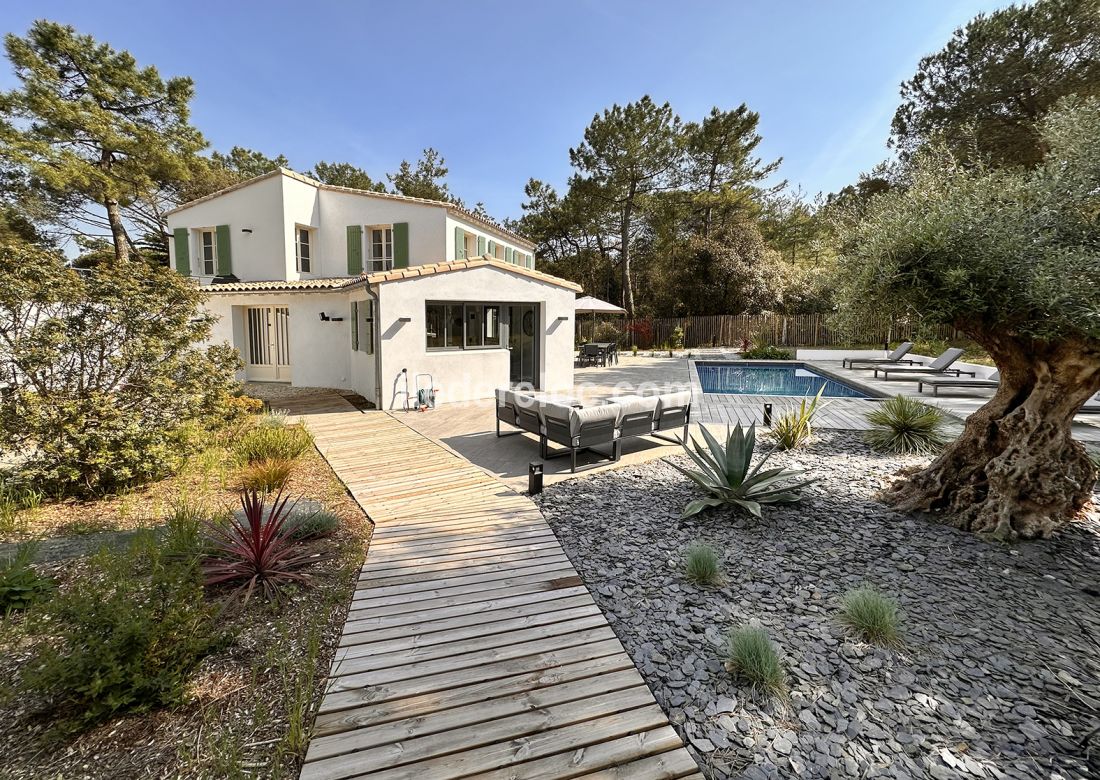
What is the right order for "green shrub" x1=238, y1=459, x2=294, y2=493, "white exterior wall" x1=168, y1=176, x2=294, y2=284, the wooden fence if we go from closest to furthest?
1. "green shrub" x1=238, y1=459, x2=294, y2=493
2. "white exterior wall" x1=168, y1=176, x2=294, y2=284
3. the wooden fence

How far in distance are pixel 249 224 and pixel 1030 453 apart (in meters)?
19.8

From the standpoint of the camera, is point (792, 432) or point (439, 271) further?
point (439, 271)

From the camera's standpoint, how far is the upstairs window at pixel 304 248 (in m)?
16.0

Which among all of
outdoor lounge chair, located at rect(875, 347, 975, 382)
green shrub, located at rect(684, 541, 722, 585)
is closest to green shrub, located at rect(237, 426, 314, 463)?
green shrub, located at rect(684, 541, 722, 585)

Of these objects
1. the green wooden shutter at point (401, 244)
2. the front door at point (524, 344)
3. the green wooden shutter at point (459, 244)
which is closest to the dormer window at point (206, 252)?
the green wooden shutter at point (401, 244)

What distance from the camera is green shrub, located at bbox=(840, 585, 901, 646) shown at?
298cm

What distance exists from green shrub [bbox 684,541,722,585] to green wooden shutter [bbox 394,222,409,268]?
14.7 metres

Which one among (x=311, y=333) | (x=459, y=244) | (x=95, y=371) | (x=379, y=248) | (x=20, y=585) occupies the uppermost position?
(x=459, y=244)

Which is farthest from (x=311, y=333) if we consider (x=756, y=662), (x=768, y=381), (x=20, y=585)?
(x=768, y=381)

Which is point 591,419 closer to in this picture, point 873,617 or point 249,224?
point 873,617

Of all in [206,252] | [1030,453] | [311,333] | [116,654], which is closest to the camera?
[116,654]

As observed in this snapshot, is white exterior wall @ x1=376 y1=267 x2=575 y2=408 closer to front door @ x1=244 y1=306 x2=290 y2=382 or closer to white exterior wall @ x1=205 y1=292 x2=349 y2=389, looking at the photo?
white exterior wall @ x1=205 y1=292 x2=349 y2=389

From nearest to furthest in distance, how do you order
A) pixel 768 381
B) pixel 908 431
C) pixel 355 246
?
pixel 908 431 < pixel 355 246 < pixel 768 381

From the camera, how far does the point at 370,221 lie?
52.6 ft
